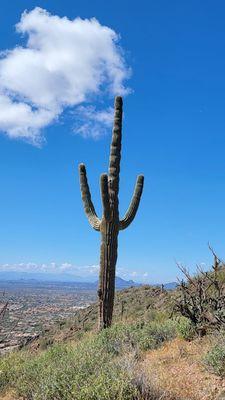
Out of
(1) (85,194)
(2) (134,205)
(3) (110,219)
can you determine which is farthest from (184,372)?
(1) (85,194)

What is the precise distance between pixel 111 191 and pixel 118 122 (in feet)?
6.94

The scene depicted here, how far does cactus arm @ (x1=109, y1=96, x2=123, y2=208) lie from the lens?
44.4ft

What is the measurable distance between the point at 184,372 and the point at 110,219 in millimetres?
6178

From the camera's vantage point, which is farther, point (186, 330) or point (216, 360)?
point (186, 330)

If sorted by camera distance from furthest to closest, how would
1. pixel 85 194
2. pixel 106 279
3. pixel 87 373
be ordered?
pixel 85 194
pixel 106 279
pixel 87 373

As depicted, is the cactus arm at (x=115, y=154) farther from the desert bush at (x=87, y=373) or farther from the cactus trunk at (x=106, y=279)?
the desert bush at (x=87, y=373)

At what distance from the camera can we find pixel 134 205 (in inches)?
561

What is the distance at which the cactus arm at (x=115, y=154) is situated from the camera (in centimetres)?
1352

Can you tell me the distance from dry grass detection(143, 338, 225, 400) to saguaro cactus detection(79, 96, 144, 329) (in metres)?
3.23

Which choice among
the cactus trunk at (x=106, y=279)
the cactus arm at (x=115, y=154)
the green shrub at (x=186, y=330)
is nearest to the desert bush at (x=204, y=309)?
the green shrub at (x=186, y=330)

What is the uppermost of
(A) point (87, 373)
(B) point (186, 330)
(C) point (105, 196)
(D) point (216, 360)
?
(C) point (105, 196)

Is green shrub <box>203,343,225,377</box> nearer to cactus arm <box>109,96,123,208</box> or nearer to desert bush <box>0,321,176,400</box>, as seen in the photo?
desert bush <box>0,321,176,400</box>

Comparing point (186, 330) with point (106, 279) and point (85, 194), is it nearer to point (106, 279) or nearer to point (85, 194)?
point (106, 279)

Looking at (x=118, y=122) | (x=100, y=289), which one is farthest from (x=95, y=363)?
(x=118, y=122)
